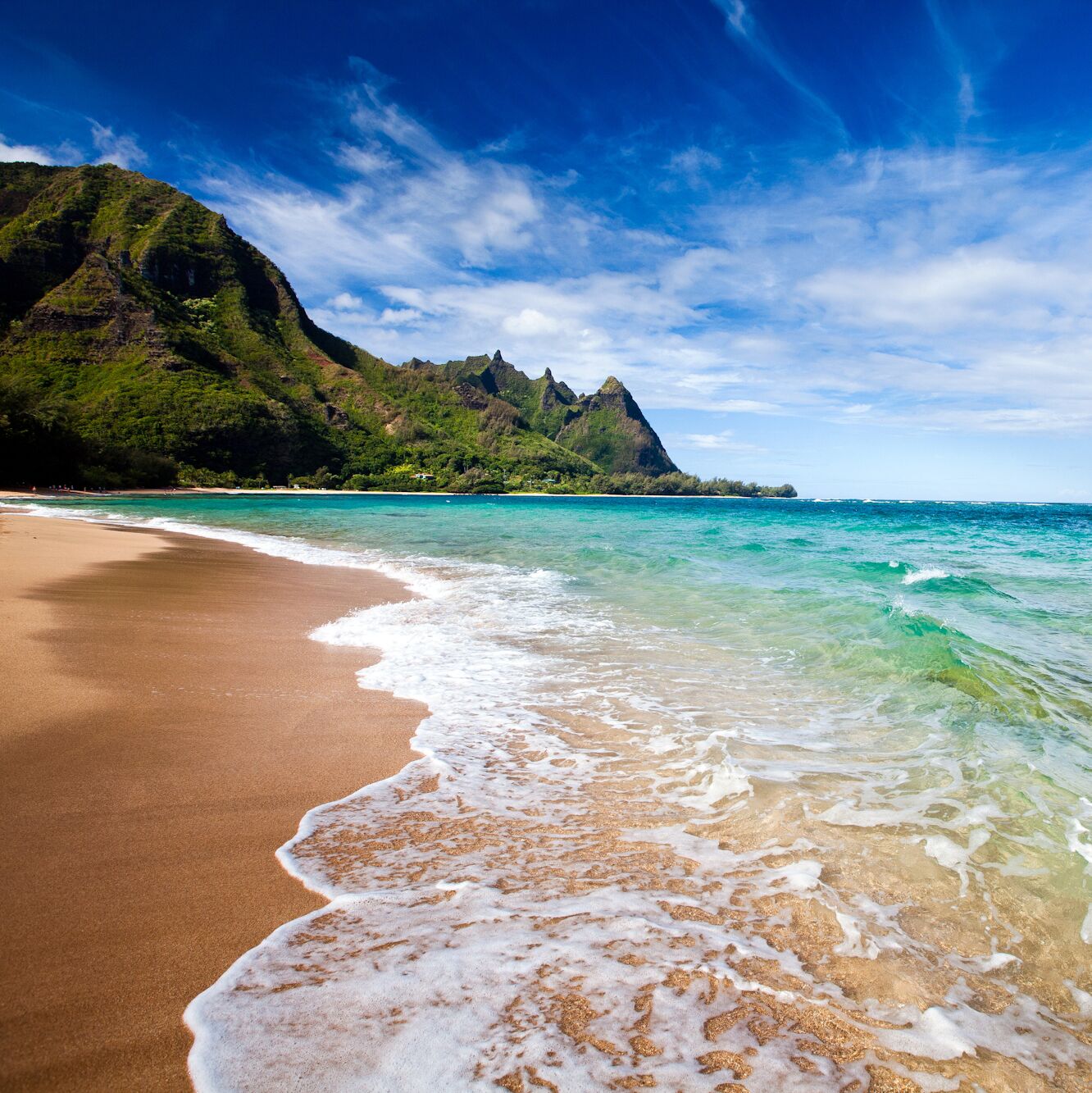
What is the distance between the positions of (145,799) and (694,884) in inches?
125

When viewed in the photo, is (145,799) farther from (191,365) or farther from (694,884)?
(191,365)

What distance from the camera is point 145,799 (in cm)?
339

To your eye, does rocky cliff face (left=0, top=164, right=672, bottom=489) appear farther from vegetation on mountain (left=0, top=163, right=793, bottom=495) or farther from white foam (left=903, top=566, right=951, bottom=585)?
white foam (left=903, top=566, right=951, bottom=585)

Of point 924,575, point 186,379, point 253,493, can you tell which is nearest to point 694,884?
point 924,575

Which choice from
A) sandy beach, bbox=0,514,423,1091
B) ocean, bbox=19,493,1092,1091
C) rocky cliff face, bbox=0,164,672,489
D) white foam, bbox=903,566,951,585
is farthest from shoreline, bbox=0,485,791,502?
white foam, bbox=903,566,951,585

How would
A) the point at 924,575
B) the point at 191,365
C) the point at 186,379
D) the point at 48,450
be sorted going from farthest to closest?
the point at 191,365
the point at 186,379
the point at 48,450
the point at 924,575

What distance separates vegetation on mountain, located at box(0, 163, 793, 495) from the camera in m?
73.7

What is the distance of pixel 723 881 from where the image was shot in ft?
10.1

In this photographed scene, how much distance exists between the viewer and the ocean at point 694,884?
1.97 meters

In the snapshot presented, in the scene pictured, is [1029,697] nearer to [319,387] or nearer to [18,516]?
[18,516]

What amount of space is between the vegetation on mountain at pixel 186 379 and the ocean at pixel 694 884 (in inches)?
2426

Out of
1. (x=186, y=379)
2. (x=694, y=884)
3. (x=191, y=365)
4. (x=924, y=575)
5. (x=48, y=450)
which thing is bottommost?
(x=694, y=884)

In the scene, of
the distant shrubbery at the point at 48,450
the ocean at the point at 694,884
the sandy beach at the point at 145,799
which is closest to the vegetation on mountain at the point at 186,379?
the distant shrubbery at the point at 48,450

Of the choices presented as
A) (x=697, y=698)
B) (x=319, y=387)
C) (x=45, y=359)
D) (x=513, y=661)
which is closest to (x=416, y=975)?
(x=697, y=698)
